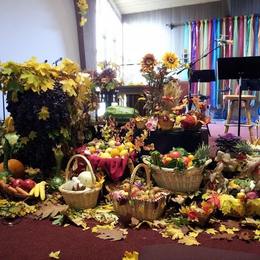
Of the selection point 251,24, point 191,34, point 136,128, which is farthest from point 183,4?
point 136,128

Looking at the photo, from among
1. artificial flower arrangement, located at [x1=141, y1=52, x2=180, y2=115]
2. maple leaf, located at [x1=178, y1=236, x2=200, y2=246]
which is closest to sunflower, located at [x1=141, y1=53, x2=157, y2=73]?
artificial flower arrangement, located at [x1=141, y1=52, x2=180, y2=115]

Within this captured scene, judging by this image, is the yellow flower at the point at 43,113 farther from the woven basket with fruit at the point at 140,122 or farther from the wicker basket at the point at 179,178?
the wicker basket at the point at 179,178

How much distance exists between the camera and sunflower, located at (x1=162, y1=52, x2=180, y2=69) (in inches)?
113

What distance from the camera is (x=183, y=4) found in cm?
806

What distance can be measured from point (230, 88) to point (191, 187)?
569 cm

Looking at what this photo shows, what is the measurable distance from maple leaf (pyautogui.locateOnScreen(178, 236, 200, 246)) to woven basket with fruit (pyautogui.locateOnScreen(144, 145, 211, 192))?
1.71 feet

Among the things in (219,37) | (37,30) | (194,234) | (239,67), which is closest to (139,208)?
(194,234)

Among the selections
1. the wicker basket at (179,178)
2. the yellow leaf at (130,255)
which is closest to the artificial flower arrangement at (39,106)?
the wicker basket at (179,178)

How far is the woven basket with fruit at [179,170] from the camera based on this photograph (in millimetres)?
2252

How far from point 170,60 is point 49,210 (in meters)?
1.61

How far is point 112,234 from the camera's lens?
6.13 feet

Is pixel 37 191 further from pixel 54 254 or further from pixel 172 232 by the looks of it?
pixel 172 232

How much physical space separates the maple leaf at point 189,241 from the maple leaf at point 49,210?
78cm

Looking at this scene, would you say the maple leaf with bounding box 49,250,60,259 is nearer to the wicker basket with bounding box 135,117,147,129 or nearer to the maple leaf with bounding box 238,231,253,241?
the maple leaf with bounding box 238,231,253,241
